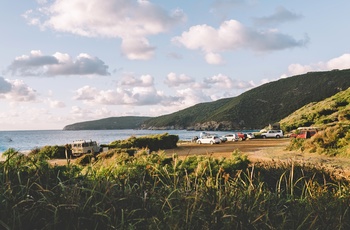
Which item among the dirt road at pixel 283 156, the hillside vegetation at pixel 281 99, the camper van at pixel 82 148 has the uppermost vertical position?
the hillside vegetation at pixel 281 99

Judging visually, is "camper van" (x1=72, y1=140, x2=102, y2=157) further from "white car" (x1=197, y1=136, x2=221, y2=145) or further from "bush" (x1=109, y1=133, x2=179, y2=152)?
"white car" (x1=197, y1=136, x2=221, y2=145)

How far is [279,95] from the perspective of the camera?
18625 cm

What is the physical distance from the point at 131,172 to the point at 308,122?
6342 centimetres

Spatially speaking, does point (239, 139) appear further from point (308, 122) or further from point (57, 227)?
point (57, 227)

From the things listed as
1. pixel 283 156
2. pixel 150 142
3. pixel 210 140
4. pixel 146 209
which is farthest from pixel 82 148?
pixel 146 209

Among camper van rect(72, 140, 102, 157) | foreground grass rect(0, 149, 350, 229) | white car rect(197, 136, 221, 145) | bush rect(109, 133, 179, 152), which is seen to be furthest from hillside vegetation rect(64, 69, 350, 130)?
foreground grass rect(0, 149, 350, 229)

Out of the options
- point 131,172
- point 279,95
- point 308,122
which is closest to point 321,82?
point 279,95

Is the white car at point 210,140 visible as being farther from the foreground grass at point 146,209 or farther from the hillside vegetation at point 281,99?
the hillside vegetation at point 281,99

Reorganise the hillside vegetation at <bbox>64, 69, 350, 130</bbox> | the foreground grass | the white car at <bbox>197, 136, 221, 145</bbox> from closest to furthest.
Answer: the foreground grass, the white car at <bbox>197, 136, 221, 145</bbox>, the hillside vegetation at <bbox>64, 69, 350, 130</bbox>

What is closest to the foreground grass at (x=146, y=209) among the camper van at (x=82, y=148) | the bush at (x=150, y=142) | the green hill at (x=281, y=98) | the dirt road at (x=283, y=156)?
the dirt road at (x=283, y=156)

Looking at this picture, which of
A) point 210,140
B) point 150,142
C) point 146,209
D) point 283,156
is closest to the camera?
point 146,209

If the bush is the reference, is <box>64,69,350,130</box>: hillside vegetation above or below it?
above

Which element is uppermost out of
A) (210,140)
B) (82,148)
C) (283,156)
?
(82,148)

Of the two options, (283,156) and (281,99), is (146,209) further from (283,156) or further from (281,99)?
(281,99)
